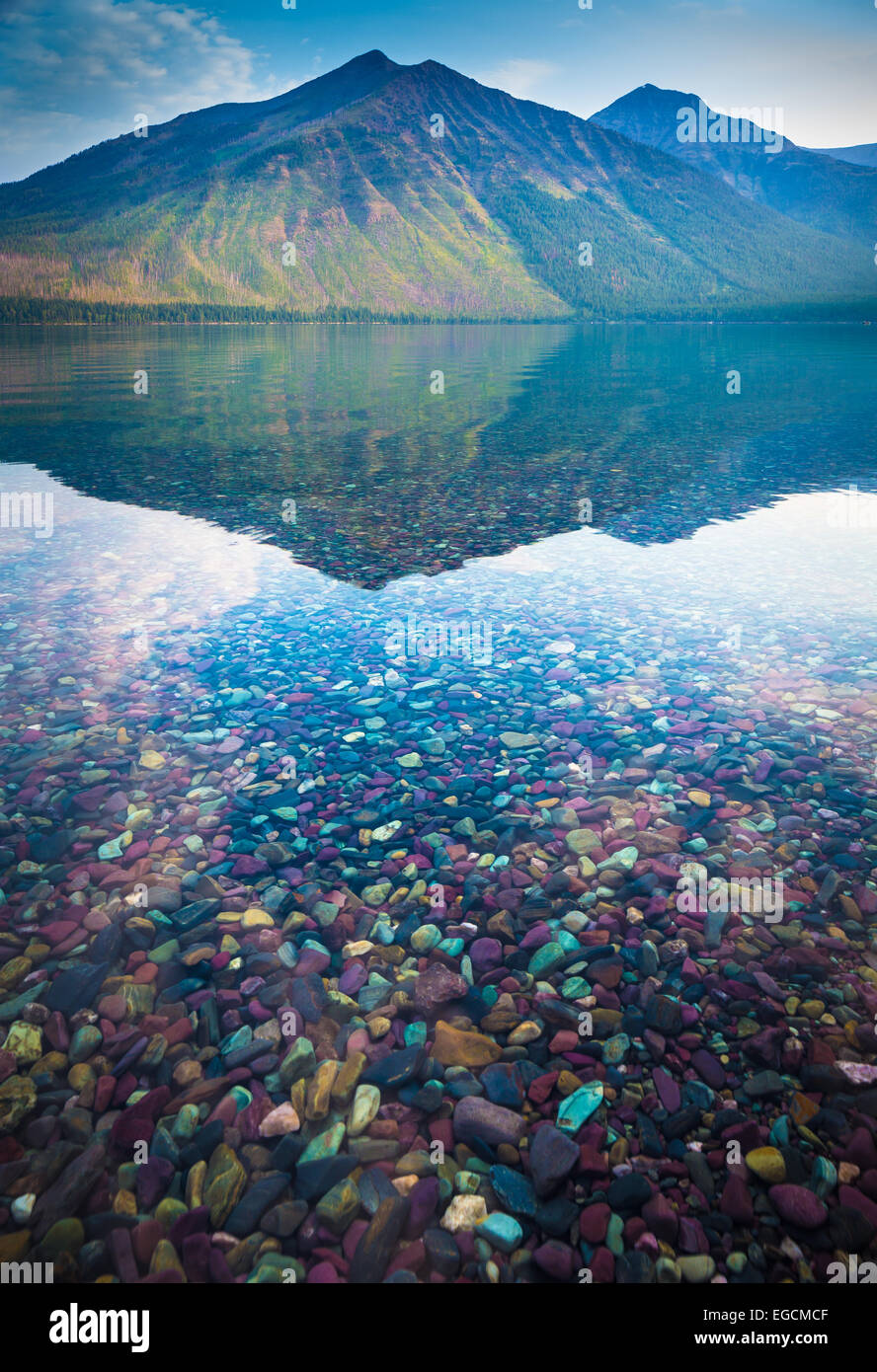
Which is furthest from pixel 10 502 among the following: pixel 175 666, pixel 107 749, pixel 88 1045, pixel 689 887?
pixel 689 887

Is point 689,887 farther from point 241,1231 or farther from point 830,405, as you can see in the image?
point 830,405

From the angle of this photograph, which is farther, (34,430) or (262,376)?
(262,376)

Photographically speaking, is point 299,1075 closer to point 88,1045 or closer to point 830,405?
point 88,1045

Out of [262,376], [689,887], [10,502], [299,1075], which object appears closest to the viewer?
[299,1075]

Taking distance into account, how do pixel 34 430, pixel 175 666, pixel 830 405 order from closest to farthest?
pixel 175 666, pixel 34 430, pixel 830 405

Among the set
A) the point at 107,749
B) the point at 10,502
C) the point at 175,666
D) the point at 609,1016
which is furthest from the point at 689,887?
the point at 10,502

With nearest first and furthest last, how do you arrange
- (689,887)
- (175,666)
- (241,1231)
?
(241,1231) → (689,887) → (175,666)

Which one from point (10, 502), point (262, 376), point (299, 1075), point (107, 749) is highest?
point (262, 376)
